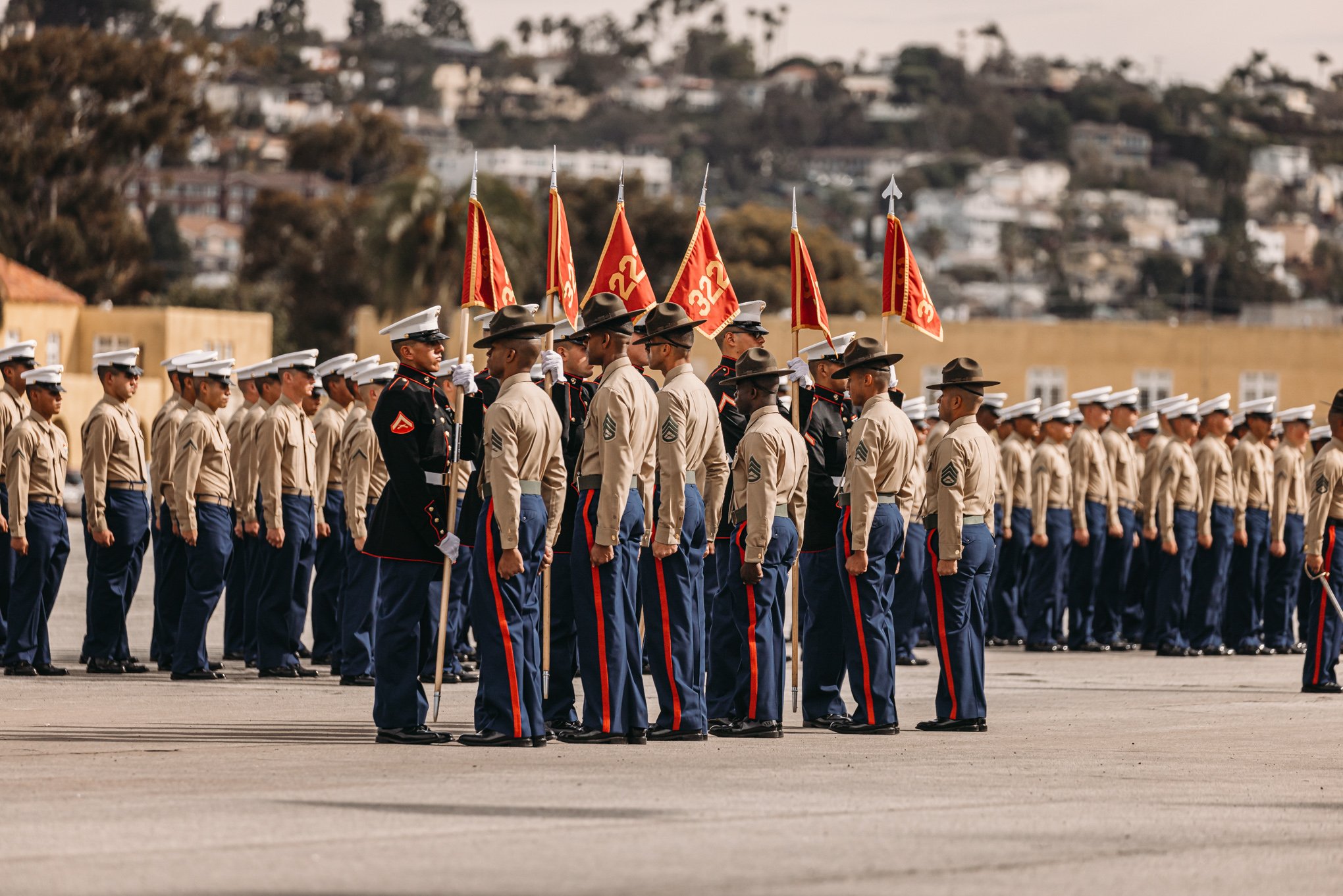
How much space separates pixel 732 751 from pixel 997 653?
8.81 metres

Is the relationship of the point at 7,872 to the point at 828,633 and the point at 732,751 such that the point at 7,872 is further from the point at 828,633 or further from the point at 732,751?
the point at 828,633

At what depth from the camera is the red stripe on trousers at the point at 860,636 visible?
476 inches

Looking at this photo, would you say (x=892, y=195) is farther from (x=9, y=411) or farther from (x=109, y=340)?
(x=109, y=340)

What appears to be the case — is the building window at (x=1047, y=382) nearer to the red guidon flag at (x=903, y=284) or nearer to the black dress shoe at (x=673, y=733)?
the red guidon flag at (x=903, y=284)

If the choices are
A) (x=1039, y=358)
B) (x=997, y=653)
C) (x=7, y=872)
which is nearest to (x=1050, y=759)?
(x=7, y=872)

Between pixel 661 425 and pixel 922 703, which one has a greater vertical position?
pixel 661 425

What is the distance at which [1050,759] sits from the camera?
11.1 metres

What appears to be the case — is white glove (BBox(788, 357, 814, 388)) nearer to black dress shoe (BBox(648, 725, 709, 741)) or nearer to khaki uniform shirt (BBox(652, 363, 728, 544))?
khaki uniform shirt (BBox(652, 363, 728, 544))

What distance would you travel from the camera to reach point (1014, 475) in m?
20.1

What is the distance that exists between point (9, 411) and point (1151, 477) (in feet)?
33.8

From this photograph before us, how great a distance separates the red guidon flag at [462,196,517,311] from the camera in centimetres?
1238

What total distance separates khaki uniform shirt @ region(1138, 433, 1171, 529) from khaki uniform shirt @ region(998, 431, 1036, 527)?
1.08 m

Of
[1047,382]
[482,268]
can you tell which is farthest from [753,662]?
[1047,382]

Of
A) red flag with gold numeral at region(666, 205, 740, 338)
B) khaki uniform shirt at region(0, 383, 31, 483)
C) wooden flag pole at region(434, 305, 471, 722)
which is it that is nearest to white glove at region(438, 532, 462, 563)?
wooden flag pole at region(434, 305, 471, 722)
